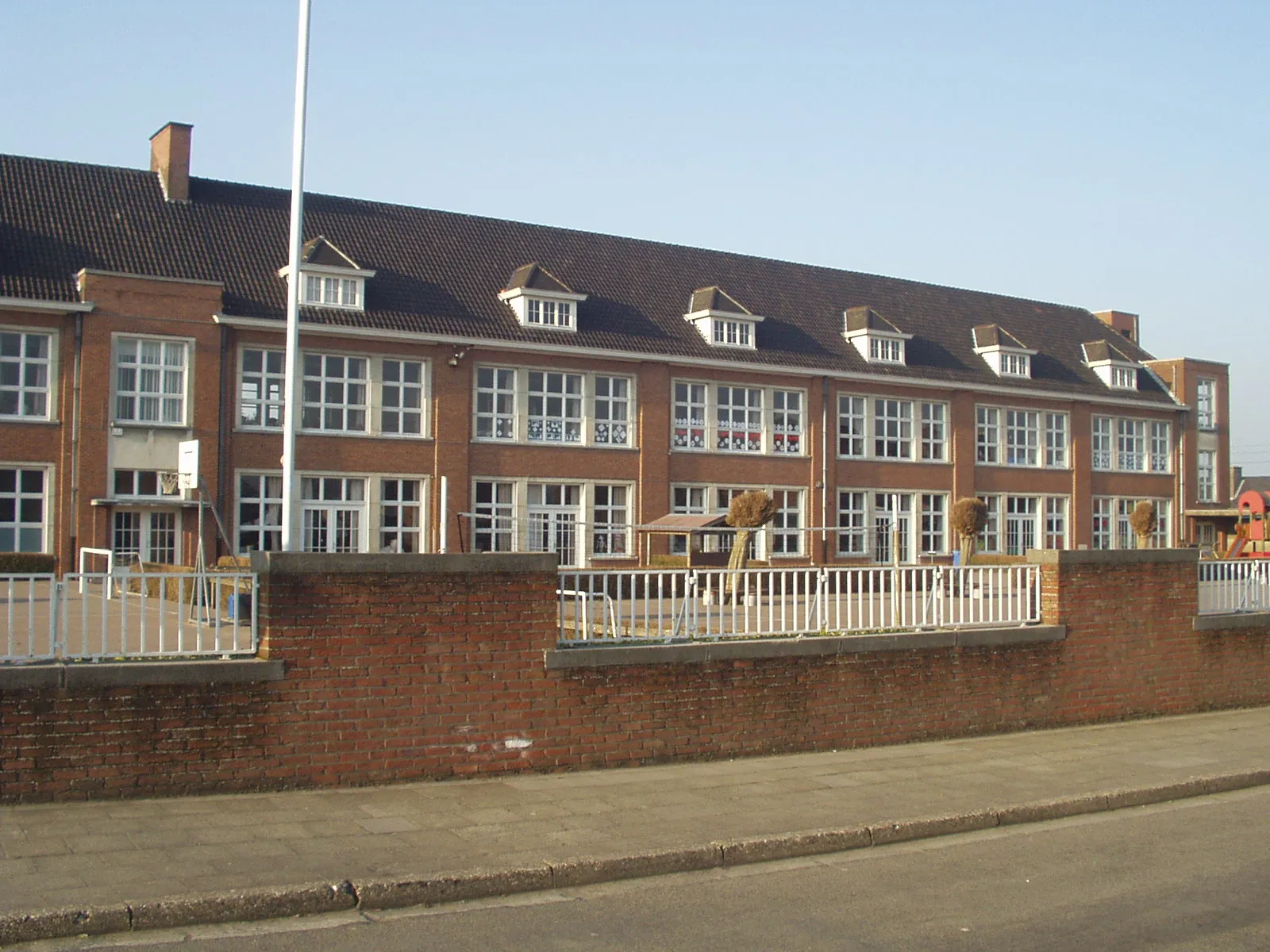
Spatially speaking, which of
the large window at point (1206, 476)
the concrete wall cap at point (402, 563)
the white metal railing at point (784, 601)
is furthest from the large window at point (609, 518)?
the large window at point (1206, 476)

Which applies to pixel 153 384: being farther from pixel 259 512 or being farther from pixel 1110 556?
pixel 1110 556

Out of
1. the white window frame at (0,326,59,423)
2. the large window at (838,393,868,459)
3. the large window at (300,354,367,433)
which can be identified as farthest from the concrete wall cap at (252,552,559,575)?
the large window at (838,393,868,459)

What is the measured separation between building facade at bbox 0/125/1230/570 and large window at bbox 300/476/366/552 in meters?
0.07

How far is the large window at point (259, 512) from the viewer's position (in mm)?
32062

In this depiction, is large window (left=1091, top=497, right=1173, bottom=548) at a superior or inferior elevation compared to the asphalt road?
superior

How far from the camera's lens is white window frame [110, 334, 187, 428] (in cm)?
3078

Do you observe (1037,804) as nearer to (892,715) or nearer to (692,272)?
(892,715)

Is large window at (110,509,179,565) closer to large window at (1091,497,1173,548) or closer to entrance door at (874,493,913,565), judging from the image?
entrance door at (874,493,913,565)

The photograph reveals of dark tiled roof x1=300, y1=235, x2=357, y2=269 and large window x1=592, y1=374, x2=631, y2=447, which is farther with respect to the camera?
large window x1=592, y1=374, x2=631, y2=447

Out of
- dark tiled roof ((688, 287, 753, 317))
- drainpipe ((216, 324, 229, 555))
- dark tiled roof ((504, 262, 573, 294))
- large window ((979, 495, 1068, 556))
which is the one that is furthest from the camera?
large window ((979, 495, 1068, 556))

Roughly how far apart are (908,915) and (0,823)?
5.93 metres

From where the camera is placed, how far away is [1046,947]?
6688 millimetres

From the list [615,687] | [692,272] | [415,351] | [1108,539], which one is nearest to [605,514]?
[415,351]

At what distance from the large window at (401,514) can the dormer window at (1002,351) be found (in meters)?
22.4
